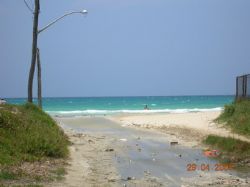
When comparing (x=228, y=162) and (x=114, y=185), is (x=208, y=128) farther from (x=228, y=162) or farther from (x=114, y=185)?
(x=114, y=185)

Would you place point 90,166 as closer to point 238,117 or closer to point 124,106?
point 238,117

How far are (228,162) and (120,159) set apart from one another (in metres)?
3.27

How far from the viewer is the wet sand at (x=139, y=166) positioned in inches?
448

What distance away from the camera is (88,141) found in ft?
71.0

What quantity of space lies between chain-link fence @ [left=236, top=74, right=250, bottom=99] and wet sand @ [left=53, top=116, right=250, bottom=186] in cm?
983

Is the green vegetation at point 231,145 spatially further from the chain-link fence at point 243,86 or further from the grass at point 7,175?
the chain-link fence at point 243,86

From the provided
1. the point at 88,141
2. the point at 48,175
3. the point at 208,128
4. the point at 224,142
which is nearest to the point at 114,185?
the point at 48,175

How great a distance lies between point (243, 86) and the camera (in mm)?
30203

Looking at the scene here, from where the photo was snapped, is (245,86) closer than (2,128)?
No
